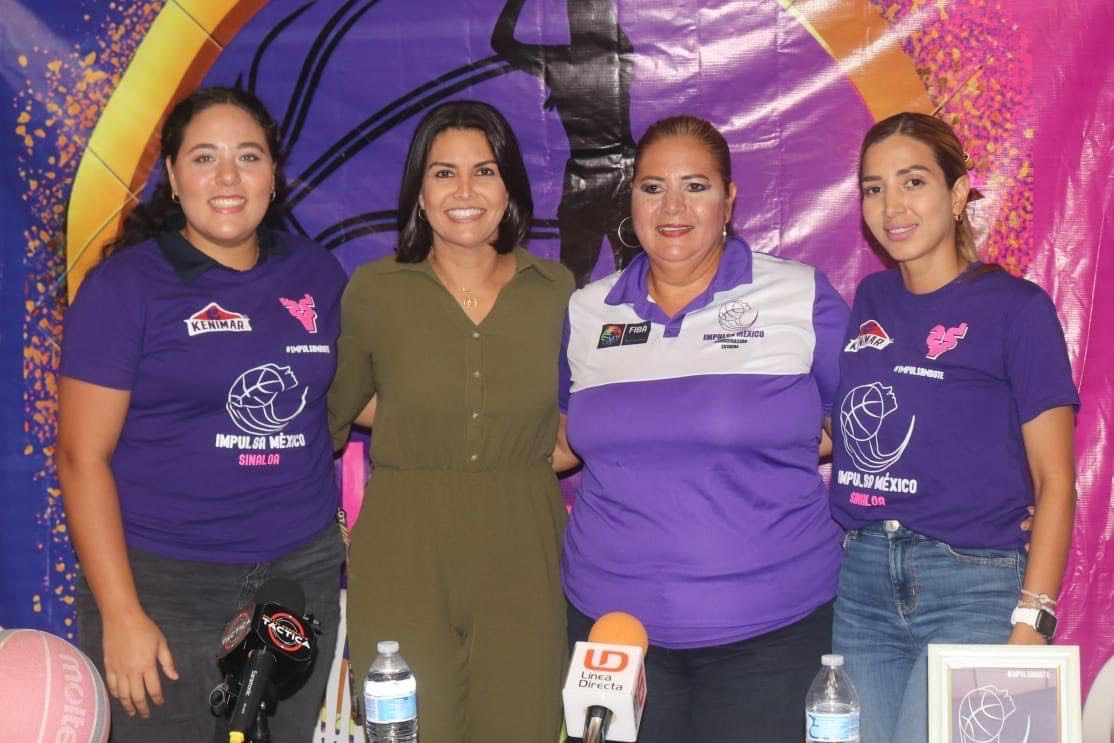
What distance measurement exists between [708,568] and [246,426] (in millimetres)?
1033

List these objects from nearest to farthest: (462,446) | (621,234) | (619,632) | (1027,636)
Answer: (619,632), (1027,636), (462,446), (621,234)

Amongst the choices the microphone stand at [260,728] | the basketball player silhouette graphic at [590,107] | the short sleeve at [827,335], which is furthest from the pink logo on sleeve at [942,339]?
the microphone stand at [260,728]

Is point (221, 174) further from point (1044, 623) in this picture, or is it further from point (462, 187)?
point (1044, 623)

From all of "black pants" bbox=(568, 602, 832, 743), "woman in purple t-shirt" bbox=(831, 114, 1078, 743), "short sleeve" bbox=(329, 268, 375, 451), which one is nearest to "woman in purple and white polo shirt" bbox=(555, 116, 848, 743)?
"black pants" bbox=(568, 602, 832, 743)

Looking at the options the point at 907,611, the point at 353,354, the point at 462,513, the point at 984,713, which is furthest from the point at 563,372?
the point at 984,713

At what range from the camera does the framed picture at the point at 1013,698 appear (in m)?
1.85

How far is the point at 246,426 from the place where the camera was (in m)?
2.58

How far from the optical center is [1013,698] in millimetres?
1853

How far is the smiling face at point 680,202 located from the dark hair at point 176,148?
848 mm

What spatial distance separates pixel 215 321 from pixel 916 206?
1.49 metres

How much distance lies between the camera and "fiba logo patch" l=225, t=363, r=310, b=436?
2.56 m

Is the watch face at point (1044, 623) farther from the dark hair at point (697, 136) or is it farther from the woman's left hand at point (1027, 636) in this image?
the dark hair at point (697, 136)

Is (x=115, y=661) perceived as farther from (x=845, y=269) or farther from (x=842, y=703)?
(x=845, y=269)

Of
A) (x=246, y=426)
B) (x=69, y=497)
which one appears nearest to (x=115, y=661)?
(x=69, y=497)
